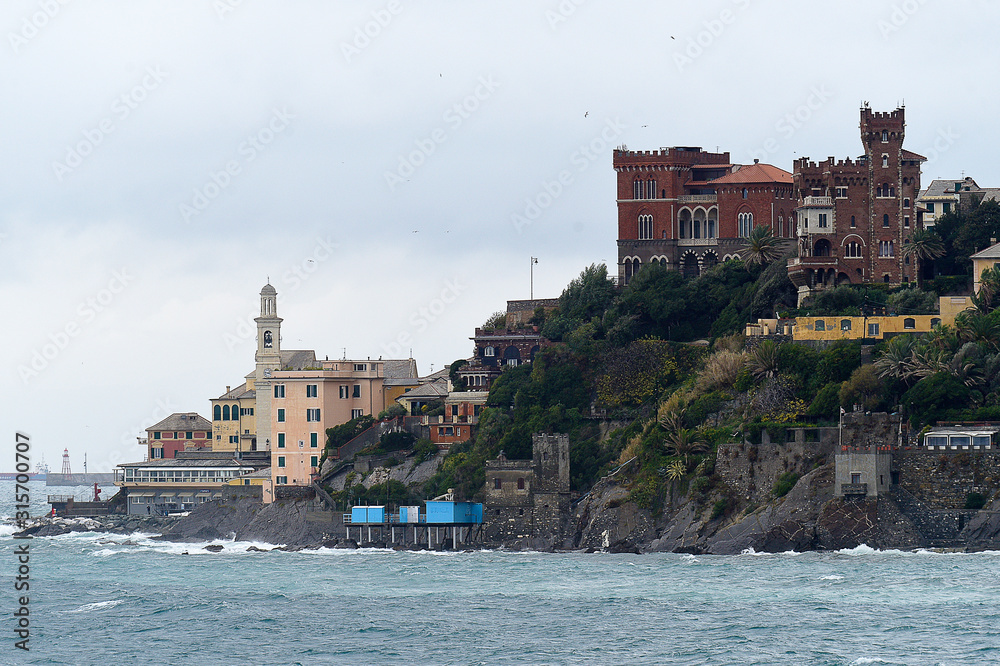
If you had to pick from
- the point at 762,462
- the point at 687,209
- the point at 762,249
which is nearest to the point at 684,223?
the point at 687,209

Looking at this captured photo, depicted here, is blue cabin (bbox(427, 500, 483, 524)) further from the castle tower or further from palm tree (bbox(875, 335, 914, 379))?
the castle tower

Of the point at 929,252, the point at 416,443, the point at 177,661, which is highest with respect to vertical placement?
the point at 929,252

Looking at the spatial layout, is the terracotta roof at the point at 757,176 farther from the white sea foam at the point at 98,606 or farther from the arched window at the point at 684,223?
the white sea foam at the point at 98,606

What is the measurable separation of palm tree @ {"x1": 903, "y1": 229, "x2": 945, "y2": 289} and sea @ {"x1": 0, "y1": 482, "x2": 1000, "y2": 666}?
32116 mm

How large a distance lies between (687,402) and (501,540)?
49.1ft

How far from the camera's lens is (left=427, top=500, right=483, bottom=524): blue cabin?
134m

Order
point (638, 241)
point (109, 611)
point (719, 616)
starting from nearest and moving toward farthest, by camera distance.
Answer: point (719, 616)
point (109, 611)
point (638, 241)

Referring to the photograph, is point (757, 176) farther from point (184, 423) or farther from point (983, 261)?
point (184, 423)

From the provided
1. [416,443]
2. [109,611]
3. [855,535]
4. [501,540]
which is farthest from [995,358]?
[109,611]

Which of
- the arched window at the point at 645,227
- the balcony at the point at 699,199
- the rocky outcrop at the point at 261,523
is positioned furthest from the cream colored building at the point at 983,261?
the rocky outcrop at the point at 261,523

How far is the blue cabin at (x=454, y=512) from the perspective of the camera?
134 m

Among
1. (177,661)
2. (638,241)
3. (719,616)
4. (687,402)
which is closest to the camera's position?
(177,661)

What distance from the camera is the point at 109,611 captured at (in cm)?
10494

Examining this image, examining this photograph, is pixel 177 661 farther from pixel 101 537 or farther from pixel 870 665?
pixel 101 537
